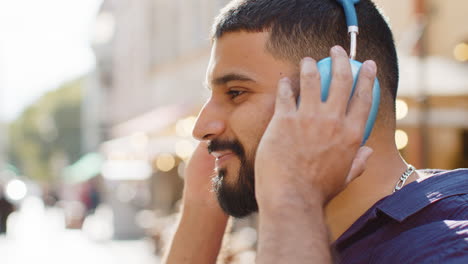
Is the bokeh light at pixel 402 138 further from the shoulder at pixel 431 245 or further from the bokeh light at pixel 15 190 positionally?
the bokeh light at pixel 15 190

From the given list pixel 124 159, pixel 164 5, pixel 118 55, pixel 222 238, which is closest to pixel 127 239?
pixel 124 159

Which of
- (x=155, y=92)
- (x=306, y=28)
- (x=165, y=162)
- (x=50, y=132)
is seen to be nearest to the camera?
(x=306, y=28)

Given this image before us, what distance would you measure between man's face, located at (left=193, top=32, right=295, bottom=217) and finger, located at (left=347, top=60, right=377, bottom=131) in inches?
10.9

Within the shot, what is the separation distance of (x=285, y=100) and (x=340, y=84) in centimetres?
14

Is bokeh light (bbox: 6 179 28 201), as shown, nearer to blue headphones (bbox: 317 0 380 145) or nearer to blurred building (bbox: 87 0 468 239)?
blurred building (bbox: 87 0 468 239)

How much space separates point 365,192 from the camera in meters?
1.91

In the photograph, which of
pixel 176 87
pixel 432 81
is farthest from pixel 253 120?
pixel 176 87

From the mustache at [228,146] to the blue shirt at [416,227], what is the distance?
377 mm

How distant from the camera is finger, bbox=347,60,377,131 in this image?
1.64m

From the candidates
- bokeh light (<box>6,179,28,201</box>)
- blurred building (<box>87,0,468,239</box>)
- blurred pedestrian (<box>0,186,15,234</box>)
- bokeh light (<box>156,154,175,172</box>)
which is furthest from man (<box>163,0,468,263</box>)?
bokeh light (<box>6,179,28,201</box>)

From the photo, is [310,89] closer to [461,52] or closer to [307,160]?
[307,160]

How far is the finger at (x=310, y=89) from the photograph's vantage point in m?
1.64

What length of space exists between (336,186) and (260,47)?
1.80 feet

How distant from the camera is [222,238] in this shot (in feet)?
8.05
